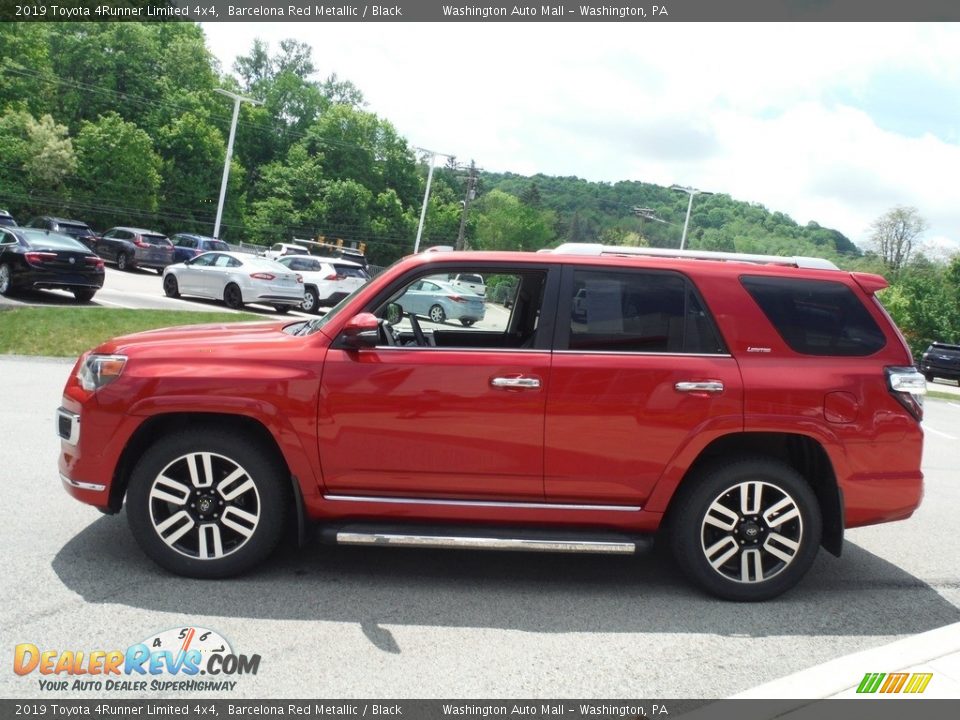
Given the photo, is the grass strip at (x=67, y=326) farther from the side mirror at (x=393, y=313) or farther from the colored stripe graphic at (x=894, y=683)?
the colored stripe graphic at (x=894, y=683)

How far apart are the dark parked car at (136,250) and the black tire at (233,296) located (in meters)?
12.3

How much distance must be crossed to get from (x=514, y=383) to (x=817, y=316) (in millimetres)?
1821

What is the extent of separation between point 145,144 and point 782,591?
75.7 metres

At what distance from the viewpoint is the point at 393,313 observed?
17.3 feet

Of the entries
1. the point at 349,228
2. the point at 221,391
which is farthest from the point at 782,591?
the point at 349,228

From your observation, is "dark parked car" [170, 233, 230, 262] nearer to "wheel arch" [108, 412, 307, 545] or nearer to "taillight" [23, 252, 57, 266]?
"taillight" [23, 252, 57, 266]

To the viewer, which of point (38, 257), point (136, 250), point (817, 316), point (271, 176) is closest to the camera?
point (817, 316)

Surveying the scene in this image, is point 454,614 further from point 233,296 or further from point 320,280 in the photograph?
point 320,280

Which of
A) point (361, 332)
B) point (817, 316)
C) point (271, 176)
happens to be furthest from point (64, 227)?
point (271, 176)

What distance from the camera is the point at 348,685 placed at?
3773mm

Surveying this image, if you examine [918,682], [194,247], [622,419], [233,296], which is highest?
[194,247]

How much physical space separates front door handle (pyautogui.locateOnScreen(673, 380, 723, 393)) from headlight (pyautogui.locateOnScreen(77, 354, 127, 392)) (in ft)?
9.95

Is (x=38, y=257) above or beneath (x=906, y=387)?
above

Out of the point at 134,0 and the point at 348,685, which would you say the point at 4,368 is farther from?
the point at 134,0
